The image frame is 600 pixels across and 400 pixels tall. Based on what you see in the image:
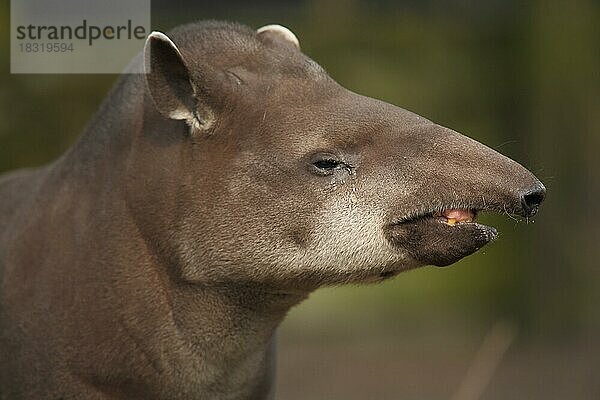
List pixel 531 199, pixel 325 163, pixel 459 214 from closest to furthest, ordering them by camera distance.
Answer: pixel 531 199 → pixel 459 214 → pixel 325 163

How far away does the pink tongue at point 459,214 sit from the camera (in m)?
4.44

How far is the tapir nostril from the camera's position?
4316 millimetres

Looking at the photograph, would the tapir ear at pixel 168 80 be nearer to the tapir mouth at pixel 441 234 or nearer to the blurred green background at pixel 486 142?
the tapir mouth at pixel 441 234

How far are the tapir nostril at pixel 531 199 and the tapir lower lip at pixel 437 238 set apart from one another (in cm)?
16

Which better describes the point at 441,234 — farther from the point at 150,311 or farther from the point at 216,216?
the point at 150,311

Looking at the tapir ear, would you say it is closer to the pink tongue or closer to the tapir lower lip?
the tapir lower lip

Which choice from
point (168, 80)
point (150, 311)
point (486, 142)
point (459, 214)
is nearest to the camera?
point (459, 214)

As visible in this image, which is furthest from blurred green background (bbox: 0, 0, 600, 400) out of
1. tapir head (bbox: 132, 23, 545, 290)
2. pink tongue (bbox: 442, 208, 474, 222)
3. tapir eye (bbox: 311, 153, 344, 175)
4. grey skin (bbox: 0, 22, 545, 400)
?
pink tongue (bbox: 442, 208, 474, 222)

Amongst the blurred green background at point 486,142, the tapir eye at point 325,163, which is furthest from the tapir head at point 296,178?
the blurred green background at point 486,142

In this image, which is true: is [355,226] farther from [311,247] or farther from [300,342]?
[300,342]

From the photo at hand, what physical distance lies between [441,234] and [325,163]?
0.51m

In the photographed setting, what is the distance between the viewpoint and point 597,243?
1282 cm

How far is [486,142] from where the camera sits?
41.9ft

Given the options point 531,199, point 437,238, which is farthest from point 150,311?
point 531,199
